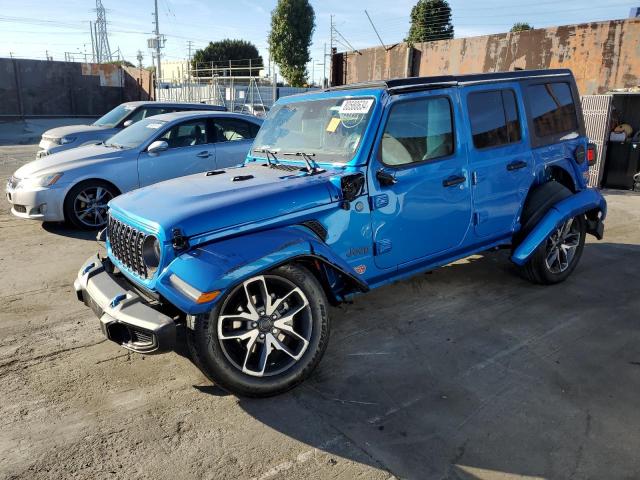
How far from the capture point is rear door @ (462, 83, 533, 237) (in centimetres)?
430

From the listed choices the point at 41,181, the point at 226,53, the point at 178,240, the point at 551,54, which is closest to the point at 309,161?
the point at 178,240

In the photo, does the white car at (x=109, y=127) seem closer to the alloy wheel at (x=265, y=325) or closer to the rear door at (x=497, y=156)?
the rear door at (x=497, y=156)

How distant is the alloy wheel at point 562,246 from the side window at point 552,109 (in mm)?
929

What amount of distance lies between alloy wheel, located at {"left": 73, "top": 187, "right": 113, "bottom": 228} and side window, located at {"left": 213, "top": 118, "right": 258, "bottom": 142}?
1.92m

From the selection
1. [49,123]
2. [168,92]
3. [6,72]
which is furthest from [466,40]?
[6,72]

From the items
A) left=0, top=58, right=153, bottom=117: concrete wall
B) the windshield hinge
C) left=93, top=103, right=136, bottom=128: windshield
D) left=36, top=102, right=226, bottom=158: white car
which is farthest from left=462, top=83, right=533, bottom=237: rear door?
left=0, top=58, right=153, bottom=117: concrete wall

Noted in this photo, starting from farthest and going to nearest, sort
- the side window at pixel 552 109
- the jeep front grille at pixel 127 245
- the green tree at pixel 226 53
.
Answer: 1. the green tree at pixel 226 53
2. the side window at pixel 552 109
3. the jeep front grille at pixel 127 245

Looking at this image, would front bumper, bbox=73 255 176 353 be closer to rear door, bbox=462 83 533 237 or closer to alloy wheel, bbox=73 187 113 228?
rear door, bbox=462 83 533 237

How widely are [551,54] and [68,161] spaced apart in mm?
9765

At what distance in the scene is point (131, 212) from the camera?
338 centimetres

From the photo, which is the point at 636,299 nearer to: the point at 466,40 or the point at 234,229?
the point at 234,229

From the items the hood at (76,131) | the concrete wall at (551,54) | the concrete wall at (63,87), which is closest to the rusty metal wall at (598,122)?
the concrete wall at (551,54)

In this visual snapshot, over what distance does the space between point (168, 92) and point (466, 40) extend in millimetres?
19527

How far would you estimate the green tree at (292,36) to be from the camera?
43.8m
